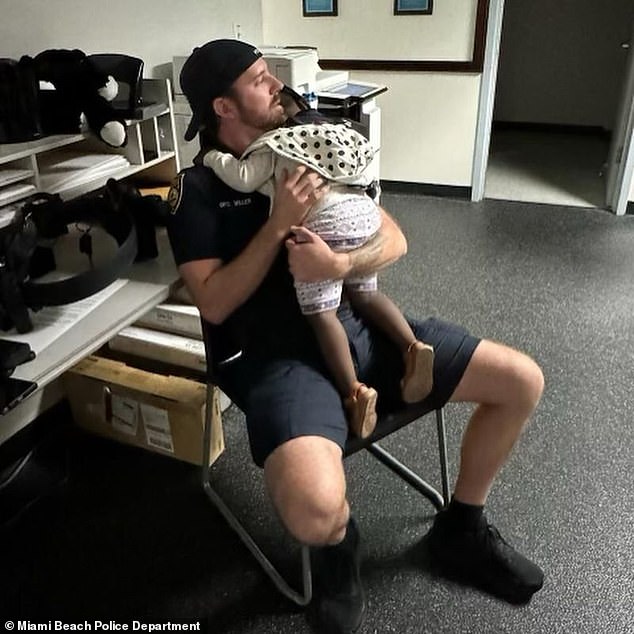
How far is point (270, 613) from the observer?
148 centimetres

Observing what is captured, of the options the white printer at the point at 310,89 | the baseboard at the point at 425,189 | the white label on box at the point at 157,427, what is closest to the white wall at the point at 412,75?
the baseboard at the point at 425,189

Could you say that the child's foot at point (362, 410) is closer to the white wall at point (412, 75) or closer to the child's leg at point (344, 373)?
the child's leg at point (344, 373)

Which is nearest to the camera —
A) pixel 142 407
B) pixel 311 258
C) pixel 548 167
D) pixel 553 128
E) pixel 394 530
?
pixel 311 258

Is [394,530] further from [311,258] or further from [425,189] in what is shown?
[425,189]

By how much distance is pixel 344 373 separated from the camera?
1336mm

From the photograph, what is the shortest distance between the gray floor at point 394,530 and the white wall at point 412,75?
1853mm

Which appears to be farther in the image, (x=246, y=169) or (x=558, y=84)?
(x=558, y=84)

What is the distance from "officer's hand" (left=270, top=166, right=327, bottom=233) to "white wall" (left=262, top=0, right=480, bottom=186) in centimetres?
290

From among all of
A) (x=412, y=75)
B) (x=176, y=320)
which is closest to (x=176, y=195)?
(x=176, y=320)

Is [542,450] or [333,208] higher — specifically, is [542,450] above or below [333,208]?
below

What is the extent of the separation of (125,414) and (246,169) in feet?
3.20

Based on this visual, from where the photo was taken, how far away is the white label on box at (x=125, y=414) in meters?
1.92

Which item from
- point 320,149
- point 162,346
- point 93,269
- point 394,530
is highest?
point 320,149

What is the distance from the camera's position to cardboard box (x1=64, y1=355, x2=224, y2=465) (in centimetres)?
184
